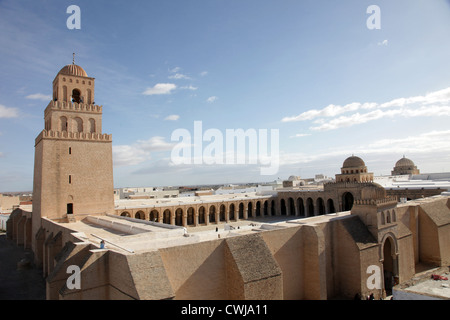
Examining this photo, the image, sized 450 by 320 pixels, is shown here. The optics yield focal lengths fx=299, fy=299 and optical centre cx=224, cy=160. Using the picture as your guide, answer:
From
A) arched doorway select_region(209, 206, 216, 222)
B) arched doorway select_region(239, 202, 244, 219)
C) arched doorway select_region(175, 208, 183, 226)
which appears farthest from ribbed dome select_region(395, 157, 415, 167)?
arched doorway select_region(175, 208, 183, 226)

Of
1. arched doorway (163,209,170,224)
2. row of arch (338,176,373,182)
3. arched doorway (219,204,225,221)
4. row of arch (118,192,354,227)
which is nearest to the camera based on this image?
row of arch (118,192,354,227)

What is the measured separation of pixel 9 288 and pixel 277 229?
13.7m

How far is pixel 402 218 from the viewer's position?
757 inches

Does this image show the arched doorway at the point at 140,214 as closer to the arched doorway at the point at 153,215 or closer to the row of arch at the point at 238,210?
the row of arch at the point at 238,210

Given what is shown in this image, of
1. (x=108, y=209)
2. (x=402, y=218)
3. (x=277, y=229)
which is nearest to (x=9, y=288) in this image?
(x=108, y=209)

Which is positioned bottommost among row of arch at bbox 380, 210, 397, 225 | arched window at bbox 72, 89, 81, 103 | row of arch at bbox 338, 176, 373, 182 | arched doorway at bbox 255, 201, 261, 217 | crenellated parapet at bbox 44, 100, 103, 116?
arched doorway at bbox 255, 201, 261, 217

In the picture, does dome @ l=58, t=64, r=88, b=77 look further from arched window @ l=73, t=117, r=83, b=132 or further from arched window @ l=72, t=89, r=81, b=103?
arched window @ l=73, t=117, r=83, b=132

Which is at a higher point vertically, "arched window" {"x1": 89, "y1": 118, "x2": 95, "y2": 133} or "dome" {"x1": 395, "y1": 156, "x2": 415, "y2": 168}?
"arched window" {"x1": 89, "y1": 118, "x2": 95, "y2": 133}

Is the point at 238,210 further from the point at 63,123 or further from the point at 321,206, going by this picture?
the point at 63,123

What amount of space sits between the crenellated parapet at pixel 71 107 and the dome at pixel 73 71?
2.17 metres

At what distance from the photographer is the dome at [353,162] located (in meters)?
32.6

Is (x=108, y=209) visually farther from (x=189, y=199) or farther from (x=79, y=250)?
(x=189, y=199)

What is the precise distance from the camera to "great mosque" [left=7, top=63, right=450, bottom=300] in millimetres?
10023

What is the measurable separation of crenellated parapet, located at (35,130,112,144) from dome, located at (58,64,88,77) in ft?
14.0
